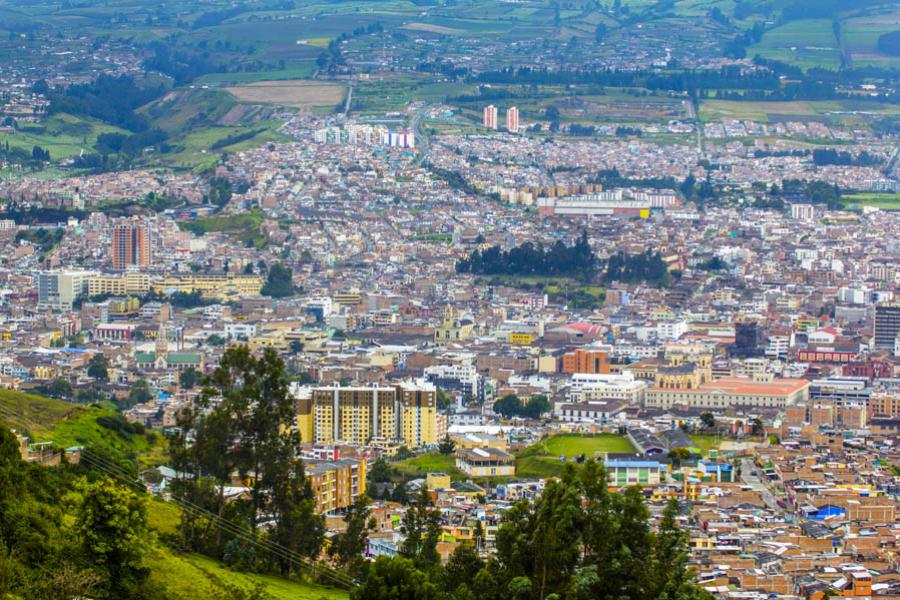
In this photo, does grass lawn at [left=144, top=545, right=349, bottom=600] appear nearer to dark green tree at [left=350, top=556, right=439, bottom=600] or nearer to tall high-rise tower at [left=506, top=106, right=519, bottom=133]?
dark green tree at [left=350, top=556, right=439, bottom=600]

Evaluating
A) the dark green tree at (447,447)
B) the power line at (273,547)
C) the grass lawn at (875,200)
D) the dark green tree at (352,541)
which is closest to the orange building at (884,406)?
the dark green tree at (447,447)

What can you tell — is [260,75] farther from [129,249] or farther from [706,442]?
[706,442]

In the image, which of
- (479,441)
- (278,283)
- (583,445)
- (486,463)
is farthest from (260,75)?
(486,463)

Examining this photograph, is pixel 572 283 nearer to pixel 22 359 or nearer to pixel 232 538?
pixel 22 359

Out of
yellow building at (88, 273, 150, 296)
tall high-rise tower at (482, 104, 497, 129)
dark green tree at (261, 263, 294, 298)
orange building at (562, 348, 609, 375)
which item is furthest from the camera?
tall high-rise tower at (482, 104, 497, 129)

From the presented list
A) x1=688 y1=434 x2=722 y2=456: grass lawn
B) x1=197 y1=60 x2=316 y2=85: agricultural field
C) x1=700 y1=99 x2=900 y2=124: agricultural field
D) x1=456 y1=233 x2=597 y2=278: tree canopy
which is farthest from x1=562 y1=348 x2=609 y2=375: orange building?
x1=197 y1=60 x2=316 y2=85: agricultural field

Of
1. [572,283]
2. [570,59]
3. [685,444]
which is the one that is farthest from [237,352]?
[570,59]
